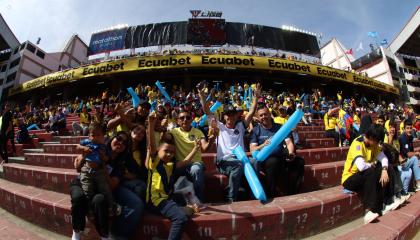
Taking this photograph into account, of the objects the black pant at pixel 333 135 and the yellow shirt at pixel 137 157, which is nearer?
the yellow shirt at pixel 137 157

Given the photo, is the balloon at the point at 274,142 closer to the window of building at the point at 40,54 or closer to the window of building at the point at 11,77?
the window of building at the point at 11,77

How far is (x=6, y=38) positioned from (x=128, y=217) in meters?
42.3

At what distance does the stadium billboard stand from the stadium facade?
115 millimetres

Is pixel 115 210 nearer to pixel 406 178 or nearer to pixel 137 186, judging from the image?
pixel 137 186

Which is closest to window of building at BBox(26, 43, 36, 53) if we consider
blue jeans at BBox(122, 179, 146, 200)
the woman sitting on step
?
the woman sitting on step

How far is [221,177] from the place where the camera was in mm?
3590

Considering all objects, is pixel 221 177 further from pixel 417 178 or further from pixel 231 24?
pixel 231 24

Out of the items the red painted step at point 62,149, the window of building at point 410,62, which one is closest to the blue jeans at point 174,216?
the red painted step at point 62,149

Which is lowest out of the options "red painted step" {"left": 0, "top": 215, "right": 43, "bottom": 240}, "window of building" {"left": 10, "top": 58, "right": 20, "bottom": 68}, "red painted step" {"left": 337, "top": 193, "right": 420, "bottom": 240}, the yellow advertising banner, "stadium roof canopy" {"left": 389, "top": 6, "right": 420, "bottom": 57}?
"red painted step" {"left": 337, "top": 193, "right": 420, "bottom": 240}

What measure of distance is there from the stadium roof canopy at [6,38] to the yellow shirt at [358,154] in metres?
42.7

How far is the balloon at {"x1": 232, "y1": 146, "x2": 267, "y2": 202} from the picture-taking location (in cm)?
311

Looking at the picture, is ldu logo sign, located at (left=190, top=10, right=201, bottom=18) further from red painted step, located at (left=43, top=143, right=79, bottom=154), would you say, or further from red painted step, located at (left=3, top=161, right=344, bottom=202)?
red painted step, located at (left=3, top=161, right=344, bottom=202)

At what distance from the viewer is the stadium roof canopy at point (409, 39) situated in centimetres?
3405

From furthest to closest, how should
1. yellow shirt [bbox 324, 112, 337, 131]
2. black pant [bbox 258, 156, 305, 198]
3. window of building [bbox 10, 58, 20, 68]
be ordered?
window of building [bbox 10, 58, 20, 68] < yellow shirt [bbox 324, 112, 337, 131] < black pant [bbox 258, 156, 305, 198]
